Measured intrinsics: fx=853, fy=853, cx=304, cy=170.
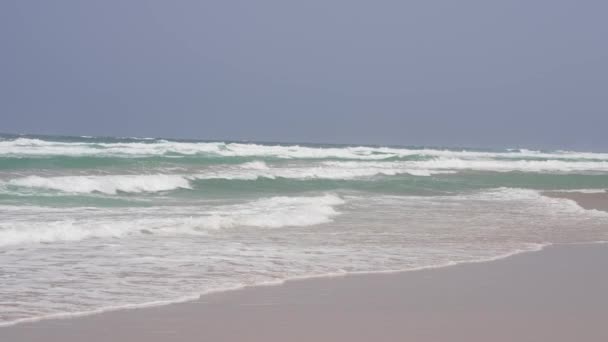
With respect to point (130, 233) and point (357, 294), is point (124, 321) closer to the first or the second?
point (357, 294)

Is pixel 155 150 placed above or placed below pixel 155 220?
above

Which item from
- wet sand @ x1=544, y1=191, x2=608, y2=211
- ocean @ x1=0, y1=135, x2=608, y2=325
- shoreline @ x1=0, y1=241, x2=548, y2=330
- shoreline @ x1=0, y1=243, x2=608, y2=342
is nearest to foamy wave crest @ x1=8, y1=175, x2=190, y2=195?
ocean @ x1=0, y1=135, x2=608, y2=325

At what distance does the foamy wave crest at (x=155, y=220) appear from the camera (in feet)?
A: 31.3

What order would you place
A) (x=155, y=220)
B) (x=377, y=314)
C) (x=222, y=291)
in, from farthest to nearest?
(x=155, y=220) < (x=222, y=291) < (x=377, y=314)

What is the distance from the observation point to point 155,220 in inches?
450

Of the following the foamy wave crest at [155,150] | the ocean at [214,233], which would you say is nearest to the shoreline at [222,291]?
the ocean at [214,233]

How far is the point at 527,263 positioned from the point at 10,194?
10423 mm

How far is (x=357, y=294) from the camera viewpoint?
21.5 ft

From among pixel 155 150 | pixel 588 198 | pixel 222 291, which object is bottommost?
pixel 222 291

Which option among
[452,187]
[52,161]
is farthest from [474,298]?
[52,161]

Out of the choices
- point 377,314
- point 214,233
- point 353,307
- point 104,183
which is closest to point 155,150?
point 104,183

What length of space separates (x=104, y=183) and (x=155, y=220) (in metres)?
7.27

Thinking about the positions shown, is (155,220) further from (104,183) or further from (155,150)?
(155,150)

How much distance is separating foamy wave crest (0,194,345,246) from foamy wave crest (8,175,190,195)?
422cm
